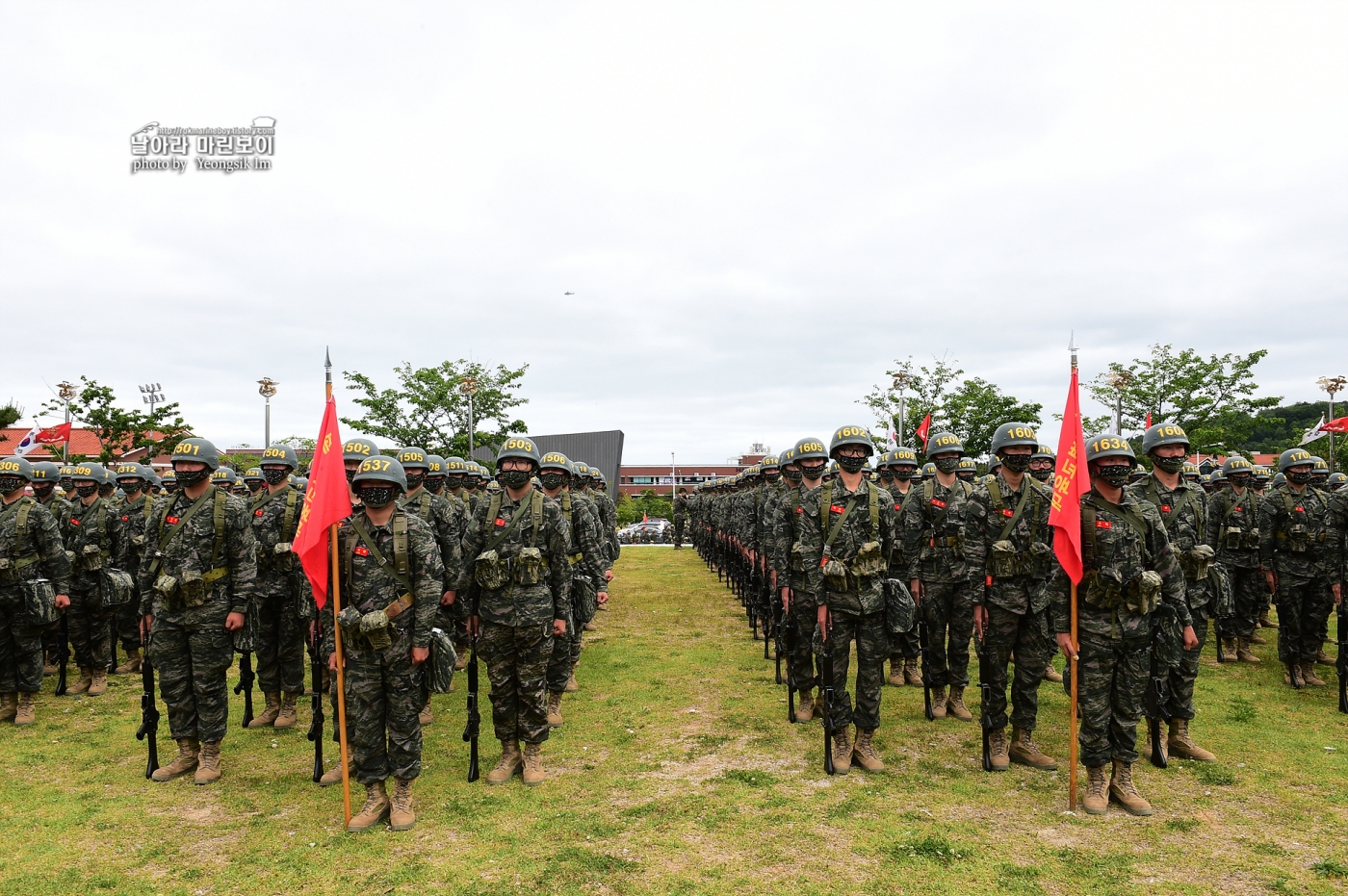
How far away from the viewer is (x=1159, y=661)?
6293mm

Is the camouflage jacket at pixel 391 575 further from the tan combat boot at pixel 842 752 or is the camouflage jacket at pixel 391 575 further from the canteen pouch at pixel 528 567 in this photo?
the tan combat boot at pixel 842 752

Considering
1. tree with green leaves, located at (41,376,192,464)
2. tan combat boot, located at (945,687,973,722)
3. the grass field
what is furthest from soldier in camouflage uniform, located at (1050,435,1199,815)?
tree with green leaves, located at (41,376,192,464)

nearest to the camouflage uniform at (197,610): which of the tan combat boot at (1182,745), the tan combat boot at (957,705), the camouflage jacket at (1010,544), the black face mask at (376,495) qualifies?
the black face mask at (376,495)

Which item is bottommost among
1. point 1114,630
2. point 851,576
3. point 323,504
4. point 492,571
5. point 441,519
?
point 1114,630

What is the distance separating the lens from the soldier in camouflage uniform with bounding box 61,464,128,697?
9.55 meters

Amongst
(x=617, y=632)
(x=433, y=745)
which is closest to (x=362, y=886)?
(x=433, y=745)

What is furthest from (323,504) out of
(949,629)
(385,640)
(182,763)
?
(949,629)

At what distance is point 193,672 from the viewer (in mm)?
6527

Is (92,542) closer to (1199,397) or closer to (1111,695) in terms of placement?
(1111,695)

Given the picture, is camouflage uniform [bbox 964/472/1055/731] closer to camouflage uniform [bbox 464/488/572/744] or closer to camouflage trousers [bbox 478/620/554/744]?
camouflage uniform [bbox 464/488/572/744]

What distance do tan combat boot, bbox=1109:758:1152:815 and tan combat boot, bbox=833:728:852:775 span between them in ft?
6.71

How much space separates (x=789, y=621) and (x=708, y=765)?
1.65 m

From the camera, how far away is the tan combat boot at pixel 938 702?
319 inches

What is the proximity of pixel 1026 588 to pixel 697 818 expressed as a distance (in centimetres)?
342
